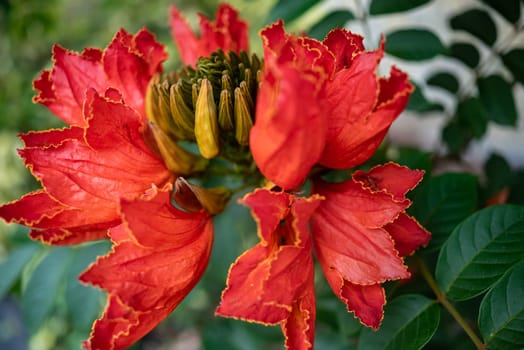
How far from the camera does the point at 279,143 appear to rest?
74 cm

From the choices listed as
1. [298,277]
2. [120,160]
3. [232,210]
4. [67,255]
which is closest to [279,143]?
[298,277]

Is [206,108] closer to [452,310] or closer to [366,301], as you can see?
[366,301]

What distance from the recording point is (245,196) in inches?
29.8

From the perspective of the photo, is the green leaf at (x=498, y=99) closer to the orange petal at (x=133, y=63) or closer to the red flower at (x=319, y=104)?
the red flower at (x=319, y=104)

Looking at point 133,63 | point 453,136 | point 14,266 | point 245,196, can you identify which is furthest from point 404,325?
point 14,266

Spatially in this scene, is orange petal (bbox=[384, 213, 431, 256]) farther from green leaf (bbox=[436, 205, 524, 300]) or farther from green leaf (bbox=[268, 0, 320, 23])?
green leaf (bbox=[268, 0, 320, 23])

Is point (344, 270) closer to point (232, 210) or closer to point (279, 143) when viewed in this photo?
point (279, 143)

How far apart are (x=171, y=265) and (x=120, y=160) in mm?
212

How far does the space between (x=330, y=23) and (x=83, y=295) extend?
928mm

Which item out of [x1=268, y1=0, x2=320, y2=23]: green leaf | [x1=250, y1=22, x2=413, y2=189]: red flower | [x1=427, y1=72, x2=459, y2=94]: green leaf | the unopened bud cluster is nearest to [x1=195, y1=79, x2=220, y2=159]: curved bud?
the unopened bud cluster

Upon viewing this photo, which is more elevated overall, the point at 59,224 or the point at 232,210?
the point at 59,224

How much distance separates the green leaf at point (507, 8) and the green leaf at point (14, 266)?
1.43 meters

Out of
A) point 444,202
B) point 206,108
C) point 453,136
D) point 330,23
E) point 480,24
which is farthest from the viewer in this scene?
point 453,136

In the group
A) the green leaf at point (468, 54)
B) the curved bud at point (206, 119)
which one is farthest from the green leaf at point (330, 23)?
the curved bud at point (206, 119)
